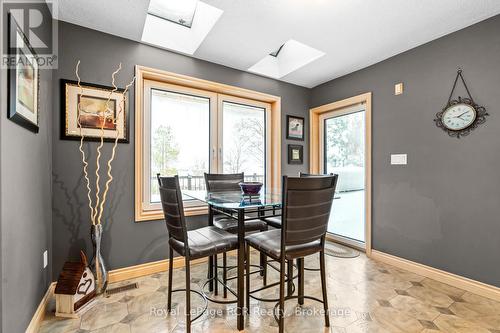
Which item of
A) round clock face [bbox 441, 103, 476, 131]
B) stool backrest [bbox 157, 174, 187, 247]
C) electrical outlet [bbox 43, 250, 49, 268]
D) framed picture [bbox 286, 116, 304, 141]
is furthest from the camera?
framed picture [bbox 286, 116, 304, 141]

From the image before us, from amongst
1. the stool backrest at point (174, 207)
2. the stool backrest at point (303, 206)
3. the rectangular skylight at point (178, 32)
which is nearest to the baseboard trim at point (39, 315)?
the stool backrest at point (174, 207)

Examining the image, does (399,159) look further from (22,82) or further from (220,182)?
(22,82)

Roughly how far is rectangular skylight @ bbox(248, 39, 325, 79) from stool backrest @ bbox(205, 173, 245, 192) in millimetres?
1571

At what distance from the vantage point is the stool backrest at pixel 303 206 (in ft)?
4.53

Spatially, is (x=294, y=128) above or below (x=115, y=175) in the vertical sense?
above

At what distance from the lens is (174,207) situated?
1.55 m

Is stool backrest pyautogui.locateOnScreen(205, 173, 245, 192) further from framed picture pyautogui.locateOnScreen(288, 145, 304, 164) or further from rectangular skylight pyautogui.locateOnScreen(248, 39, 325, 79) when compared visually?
rectangular skylight pyautogui.locateOnScreen(248, 39, 325, 79)

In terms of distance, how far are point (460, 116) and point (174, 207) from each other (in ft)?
9.01

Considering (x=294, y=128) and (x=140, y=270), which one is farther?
(x=294, y=128)

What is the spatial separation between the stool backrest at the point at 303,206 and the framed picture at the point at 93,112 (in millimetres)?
1863

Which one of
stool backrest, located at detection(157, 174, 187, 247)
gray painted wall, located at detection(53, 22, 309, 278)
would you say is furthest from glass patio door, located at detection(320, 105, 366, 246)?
stool backrest, located at detection(157, 174, 187, 247)

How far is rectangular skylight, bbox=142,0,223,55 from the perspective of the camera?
2.27 meters

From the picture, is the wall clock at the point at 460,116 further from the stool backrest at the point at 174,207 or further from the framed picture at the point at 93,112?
the framed picture at the point at 93,112

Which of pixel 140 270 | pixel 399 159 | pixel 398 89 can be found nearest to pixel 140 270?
pixel 140 270
